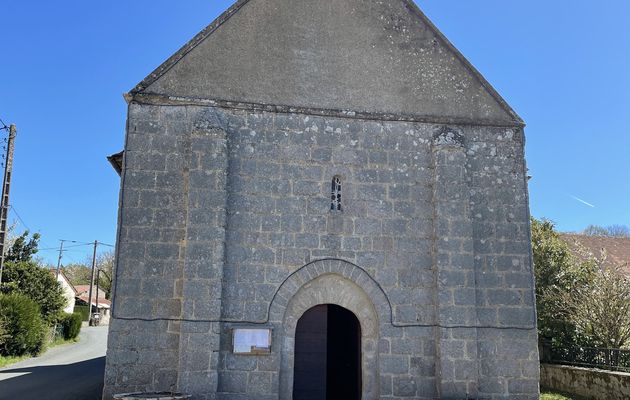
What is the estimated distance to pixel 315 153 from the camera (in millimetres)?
9516

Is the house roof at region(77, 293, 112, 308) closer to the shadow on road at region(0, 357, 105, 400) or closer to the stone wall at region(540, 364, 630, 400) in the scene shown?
the shadow on road at region(0, 357, 105, 400)

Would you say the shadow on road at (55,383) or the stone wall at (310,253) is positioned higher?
the stone wall at (310,253)

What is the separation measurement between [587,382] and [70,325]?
2504 centimetres

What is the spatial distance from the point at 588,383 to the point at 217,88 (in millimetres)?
10636

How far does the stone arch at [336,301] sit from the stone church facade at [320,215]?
0.03m

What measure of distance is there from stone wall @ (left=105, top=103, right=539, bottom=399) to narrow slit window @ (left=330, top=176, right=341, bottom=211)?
4.1 inches

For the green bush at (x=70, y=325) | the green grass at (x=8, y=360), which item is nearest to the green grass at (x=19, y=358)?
the green grass at (x=8, y=360)

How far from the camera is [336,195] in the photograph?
9461 mm

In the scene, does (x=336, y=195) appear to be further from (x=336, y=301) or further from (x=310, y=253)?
(x=336, y=301)

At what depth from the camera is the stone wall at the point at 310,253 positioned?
335 inches

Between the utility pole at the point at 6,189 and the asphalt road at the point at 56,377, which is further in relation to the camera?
the utility pole at the point at 6,189

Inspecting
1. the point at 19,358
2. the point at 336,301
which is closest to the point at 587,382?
the point at 336,301

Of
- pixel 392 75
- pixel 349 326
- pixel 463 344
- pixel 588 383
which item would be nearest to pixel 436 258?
pixel 463 344

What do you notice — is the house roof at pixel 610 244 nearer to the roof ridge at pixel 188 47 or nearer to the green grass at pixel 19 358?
the roof ridge at pixel 188 47
